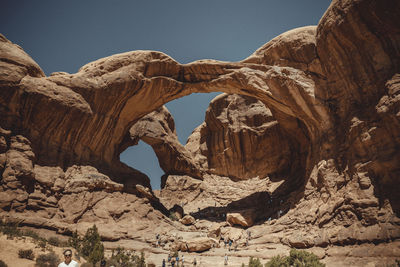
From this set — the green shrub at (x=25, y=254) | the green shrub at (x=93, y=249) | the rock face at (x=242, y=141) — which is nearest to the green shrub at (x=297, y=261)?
the green shrub at (x=93, y=249)

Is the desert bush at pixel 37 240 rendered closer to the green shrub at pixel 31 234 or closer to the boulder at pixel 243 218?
the green shrub at pixel 31 234

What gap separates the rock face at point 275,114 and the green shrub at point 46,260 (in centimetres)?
545

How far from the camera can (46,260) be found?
35.3 ft

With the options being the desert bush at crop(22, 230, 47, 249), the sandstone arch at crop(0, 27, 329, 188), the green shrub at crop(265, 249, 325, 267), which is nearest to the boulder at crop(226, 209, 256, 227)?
the sandstone arch at crop(0, 27, 329, 188)

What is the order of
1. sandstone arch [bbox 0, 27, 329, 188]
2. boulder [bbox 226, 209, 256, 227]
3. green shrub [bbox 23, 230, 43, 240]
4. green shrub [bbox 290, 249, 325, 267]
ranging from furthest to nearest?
boulder [bbox 226, 209, 256, 227] < sandstone arch [bbox 0, 27, 329, 188] < green shrub [bbox 23, 230, 43, 240] < green shrub [bbox 290, 249, 325, 267]

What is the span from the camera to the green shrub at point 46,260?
1051cm

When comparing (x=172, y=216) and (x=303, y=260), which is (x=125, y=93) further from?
(x=303, y=260)

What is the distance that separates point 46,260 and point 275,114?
19635 millimetres

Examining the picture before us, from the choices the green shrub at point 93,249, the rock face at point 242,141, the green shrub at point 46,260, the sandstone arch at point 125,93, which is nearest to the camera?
the green shrub at point 46,260

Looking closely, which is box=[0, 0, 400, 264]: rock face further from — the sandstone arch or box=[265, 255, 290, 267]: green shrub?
box=[265, 255, 290, 267]: green shrub

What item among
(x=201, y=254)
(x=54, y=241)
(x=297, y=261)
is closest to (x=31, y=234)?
(x=54, y=241)

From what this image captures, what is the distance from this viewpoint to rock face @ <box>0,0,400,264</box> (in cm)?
1435

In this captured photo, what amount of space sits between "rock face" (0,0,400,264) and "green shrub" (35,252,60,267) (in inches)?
215

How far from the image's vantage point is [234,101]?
3325 cm
